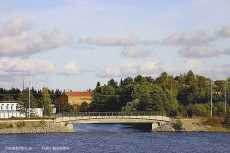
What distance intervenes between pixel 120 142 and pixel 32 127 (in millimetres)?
26021

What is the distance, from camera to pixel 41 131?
98375 mm

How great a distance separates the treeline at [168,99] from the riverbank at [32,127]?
30.5 m

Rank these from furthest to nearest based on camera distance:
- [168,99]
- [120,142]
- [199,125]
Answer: [168,99], [199,125], [120,142]

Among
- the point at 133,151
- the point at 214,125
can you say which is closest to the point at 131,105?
the point at 214,125

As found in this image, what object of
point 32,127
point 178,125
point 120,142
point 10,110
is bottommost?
point 120,142

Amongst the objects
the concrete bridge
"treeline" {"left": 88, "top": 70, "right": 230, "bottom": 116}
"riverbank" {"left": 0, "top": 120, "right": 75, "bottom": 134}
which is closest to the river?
"riverbank" {"left": 0, "top": 120, "right": 75, "bottom": 134}

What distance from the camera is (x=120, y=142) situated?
268 ft

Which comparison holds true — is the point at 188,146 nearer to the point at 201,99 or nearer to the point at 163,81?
the point at 201,99

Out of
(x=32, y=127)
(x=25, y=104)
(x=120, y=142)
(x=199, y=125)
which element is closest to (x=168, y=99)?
(x=199, y=125)

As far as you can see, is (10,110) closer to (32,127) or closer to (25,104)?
(25,104)

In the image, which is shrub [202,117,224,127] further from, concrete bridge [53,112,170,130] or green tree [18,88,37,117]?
green tree [18,88,37,117]

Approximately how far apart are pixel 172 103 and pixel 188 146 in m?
49.8

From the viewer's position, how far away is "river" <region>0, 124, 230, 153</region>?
71188 mm

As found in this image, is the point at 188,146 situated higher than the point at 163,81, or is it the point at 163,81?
the point at 163,81
